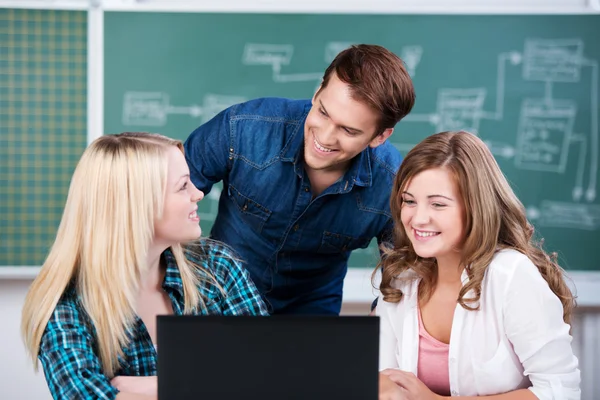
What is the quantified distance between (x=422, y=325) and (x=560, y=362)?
0.34 metres

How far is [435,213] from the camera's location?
5.34ft

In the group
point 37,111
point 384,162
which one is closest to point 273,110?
point 384,162

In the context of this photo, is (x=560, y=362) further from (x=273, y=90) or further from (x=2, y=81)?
(x=2, y=81)

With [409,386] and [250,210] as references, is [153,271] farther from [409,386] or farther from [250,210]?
[409,386]

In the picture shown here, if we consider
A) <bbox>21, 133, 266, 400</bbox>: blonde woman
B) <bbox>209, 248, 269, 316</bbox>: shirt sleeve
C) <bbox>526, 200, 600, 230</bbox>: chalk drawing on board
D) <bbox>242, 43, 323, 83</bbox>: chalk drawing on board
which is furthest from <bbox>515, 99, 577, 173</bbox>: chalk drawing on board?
<bbox>21, 133, 266, 400</bbox>: blonde woman

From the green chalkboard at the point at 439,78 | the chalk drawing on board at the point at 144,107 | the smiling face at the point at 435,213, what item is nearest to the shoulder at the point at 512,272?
the smiling face at the point at 435,213

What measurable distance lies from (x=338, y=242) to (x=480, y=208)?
656 mm

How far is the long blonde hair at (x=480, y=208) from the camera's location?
1.60 m

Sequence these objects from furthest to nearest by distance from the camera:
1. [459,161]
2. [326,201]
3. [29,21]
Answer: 1. [29,21]
2. [326,201]
3. [459,161]

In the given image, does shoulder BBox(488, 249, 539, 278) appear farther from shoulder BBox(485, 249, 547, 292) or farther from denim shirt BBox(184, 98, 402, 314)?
denim shirt BBox(184, 98, 402, 314)

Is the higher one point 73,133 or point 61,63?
point 61,63

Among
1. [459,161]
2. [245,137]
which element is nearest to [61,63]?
[245,137]

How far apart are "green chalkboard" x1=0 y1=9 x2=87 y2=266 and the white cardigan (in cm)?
207

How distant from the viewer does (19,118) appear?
3.19m
